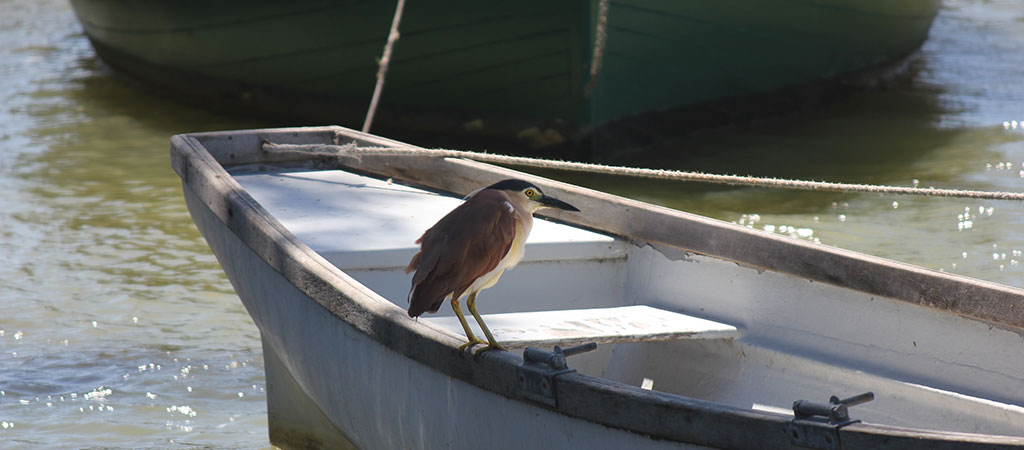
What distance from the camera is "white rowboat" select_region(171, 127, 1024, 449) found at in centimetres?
200

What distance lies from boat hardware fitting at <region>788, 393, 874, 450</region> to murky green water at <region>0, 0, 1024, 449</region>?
2127 millimetres

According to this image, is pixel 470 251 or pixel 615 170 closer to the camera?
pixel 470 251

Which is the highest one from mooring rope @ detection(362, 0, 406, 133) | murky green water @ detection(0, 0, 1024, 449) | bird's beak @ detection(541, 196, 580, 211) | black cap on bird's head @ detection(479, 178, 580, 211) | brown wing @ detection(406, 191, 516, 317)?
mooring rope @ detection(362, 0, 406, 133)

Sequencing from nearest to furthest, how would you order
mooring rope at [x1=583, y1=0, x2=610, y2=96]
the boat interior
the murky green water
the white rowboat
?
the white rowboat
the boat interior
the murky green water
mooring rope at [x1=583, y1=0, x2=610, y2=96]

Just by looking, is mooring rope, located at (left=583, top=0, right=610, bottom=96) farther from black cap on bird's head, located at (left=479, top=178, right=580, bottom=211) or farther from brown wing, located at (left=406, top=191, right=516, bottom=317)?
brown wing, located at (left=406, top=191, right=516, bottom=317)

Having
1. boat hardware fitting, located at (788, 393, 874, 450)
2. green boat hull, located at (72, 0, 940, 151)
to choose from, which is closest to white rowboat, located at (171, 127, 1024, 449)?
boat hardware fitting, located at (788, 393, 874, 450)

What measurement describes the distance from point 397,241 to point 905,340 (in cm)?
150

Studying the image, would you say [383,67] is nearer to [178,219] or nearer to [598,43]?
[178,219]

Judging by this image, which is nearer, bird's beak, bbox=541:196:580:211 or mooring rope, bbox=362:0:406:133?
bird's beak, bbox=541:196:580:211

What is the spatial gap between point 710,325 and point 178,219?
3803 mm

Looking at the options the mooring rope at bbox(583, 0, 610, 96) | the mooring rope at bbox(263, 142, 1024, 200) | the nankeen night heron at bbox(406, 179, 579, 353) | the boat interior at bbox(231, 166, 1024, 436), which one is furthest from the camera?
the mooring rope at bbox(583, 0, 610, 96)

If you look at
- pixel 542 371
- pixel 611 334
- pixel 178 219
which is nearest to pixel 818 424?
pixel 542 371

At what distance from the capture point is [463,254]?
7.09ft

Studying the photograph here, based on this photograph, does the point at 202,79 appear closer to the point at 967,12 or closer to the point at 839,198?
the point at 839,198
